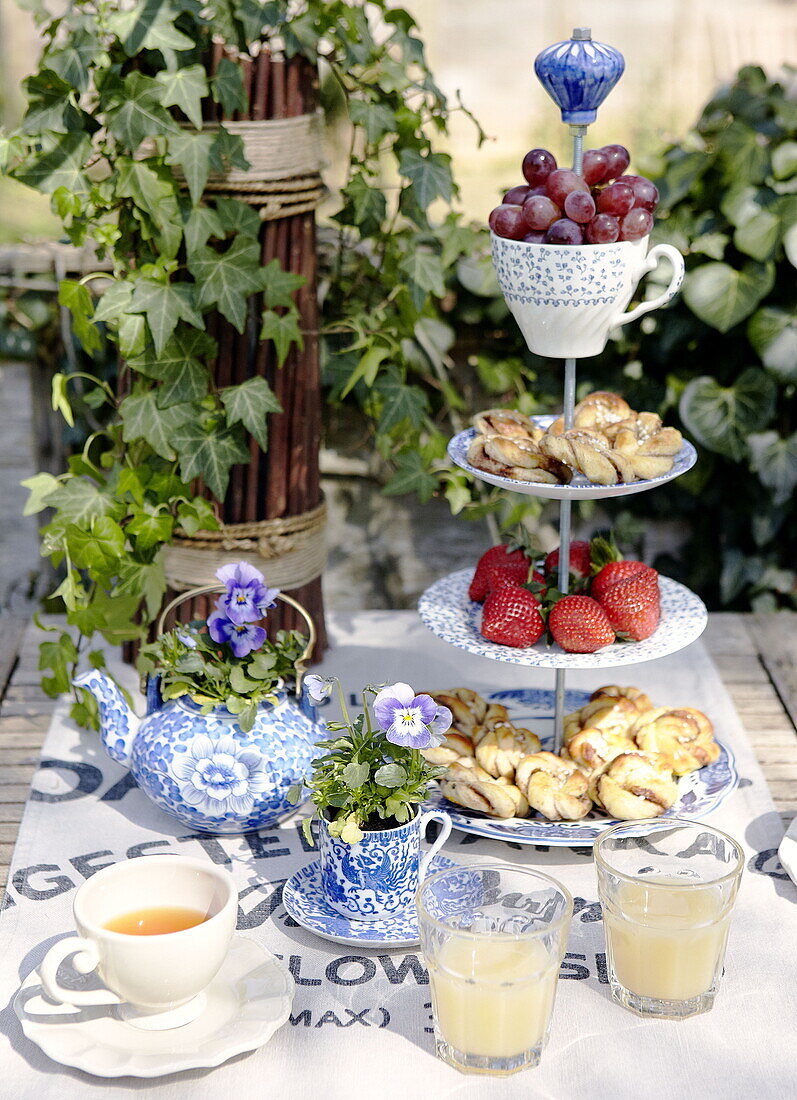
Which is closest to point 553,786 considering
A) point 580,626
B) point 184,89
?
point 580,626

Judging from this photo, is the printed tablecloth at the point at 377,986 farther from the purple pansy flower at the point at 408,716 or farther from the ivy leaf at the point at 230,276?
the ivy leaf at the point at 230,276

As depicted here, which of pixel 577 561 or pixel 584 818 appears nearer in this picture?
pixel 584 818

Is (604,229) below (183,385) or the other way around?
the other way around

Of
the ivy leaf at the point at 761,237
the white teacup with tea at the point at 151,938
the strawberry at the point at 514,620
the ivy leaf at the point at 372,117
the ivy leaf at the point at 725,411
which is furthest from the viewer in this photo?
the ivy leaf at the point at 725,411

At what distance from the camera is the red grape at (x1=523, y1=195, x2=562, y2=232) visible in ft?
3.93

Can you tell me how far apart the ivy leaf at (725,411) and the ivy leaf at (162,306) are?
3.27ft

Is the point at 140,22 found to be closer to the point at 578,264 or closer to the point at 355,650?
the point at 578,264

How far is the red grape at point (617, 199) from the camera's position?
120 cm

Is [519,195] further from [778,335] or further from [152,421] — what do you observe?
[778,335]

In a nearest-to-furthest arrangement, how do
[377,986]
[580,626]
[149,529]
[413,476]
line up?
1. [377,986]
2. [580,626]
3. [149,529]
4. [413,476]

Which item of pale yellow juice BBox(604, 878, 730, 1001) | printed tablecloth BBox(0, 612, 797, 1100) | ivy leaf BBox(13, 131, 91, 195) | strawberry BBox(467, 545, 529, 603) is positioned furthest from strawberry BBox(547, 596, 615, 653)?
ivy leaf BBox(13, 131, 91, 195)

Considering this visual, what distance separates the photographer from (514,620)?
132cm

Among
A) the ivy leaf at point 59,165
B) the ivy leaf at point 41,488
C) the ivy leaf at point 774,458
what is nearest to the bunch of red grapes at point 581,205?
the ivy leaf at point 59,165

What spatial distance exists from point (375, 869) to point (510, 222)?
63cm
